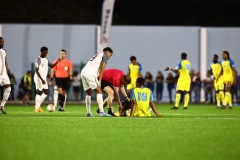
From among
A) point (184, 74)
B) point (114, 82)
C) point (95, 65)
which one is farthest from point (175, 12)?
point (95, 65)

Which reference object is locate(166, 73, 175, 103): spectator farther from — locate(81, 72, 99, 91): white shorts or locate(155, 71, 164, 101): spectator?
locate(81, 72, 99, 91): white shorts

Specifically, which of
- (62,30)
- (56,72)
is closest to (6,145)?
(56,72)

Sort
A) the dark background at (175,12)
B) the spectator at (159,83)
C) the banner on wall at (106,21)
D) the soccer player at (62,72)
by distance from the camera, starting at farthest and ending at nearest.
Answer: the dark background at (175,12) → the spectator at (159,83) → the banner on wall at (106,21) → the soccer player at (62,72)

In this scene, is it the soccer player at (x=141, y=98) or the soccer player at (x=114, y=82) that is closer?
the soccer player at (x=141, y=98)

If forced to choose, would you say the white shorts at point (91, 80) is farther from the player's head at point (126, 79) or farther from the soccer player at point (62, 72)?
the soccer player at point (62, 72)

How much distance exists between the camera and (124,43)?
41688 mm

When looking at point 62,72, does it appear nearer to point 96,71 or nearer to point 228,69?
point 96,71

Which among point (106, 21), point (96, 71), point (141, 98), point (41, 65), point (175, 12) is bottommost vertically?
point (141, 98)

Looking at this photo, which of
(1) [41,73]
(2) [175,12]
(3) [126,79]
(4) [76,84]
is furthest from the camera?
(2) [175,12]

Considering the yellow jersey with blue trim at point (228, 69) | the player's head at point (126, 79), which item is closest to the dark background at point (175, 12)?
the yellow jersey with blue trim at point (228, 69)

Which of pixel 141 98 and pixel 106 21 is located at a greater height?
pixel 106 21

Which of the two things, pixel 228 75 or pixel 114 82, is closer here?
pixel 114 82

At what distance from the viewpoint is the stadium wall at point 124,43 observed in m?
40.8

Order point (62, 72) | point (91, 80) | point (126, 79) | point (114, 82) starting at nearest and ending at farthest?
1. point (91, 80)
2. point (126, 79)
3. point (114, 82)
4. point (62, 72)
